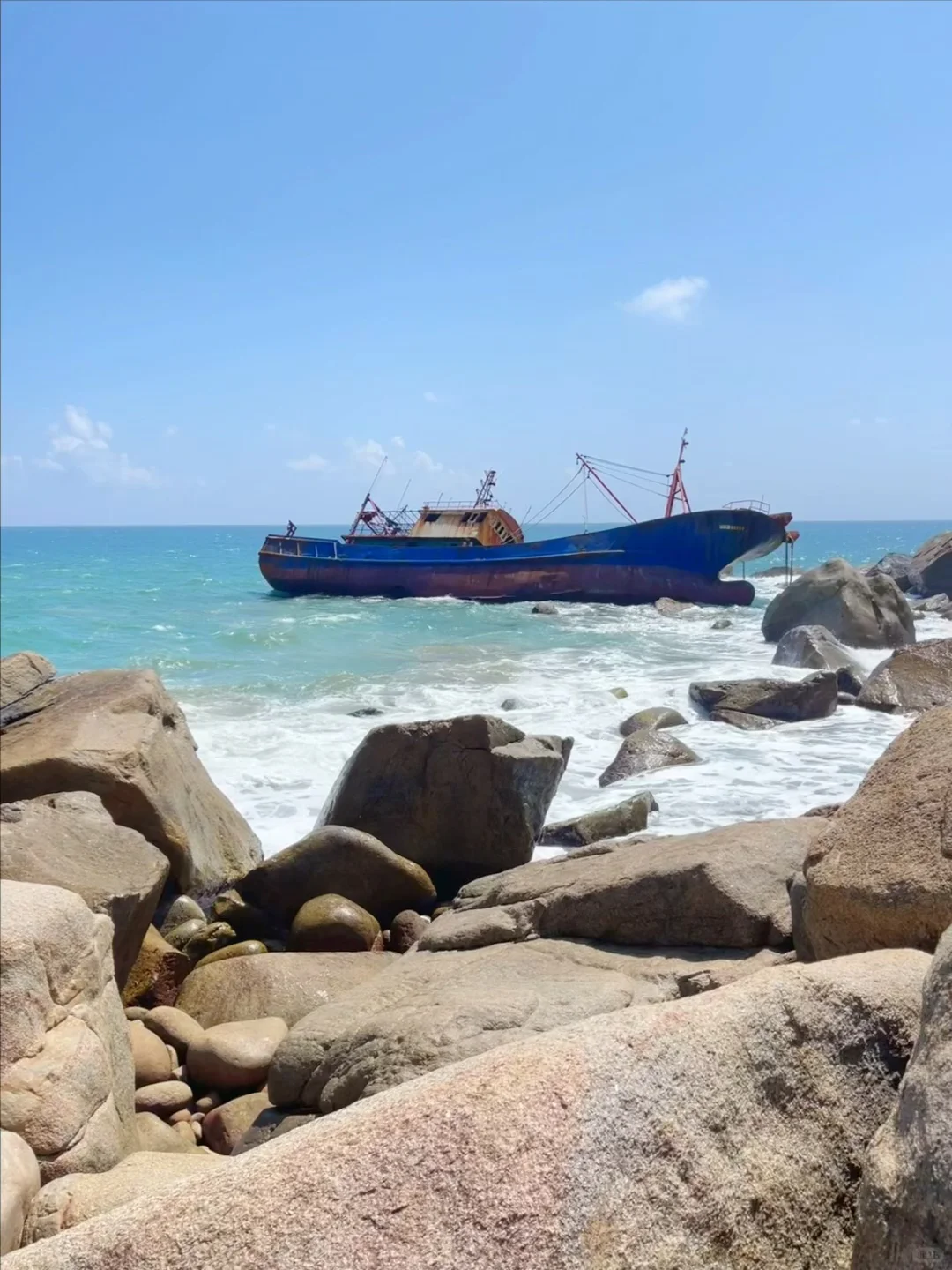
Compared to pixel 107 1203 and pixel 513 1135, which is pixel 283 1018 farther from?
pixel 513 1135

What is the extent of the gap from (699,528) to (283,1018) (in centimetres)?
2589

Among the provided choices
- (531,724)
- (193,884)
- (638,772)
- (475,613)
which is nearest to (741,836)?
(193,884)

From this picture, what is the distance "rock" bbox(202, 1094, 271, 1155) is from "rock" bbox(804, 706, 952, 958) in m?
2.19

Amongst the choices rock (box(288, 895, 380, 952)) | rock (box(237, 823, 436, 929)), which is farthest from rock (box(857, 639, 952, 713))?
rock (box(288, 895, 380, 952))

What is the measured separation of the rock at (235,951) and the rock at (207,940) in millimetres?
113

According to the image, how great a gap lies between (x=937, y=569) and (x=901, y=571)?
12.2ft

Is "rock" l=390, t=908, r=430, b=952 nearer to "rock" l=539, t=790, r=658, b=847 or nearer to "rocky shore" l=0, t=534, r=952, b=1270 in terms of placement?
"rocky shore" l=0, t=534, r=952, b=1270

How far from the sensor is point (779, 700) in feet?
39.0

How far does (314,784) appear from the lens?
31.7 feet

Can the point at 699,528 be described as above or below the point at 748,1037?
above

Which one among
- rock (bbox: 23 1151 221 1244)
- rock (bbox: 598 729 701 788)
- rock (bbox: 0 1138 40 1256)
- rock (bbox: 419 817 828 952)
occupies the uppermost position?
rock (bbox: 419 817 828 952)

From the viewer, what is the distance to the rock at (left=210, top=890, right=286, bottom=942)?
6059 mm

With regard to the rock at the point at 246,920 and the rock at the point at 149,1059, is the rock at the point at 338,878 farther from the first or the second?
the rock at the point at 149,1059

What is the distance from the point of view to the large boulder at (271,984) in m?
4.77
